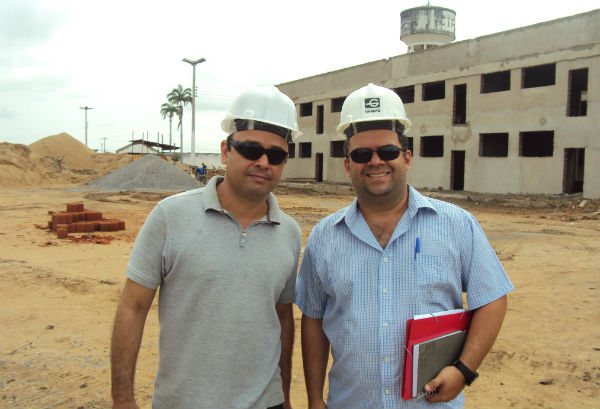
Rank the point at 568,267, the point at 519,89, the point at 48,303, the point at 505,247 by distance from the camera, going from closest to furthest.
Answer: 1. the point at 48,303
2. the point at 568,267
3. the point at 505,247
4. the point at 519,89

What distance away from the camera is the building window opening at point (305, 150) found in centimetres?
3682

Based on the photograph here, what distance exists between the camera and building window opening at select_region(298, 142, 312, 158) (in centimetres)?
3682

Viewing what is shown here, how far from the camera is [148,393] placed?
408cm

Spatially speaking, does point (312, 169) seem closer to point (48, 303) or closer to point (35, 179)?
point (35, 179)

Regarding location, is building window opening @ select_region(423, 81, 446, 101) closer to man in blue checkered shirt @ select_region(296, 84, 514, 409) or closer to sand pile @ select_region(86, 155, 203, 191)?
sand pile @ select_region(86, 155, 203, 191)

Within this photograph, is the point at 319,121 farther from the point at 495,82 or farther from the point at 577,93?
the point at 577,93

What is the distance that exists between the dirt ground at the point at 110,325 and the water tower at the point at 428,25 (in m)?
24.7

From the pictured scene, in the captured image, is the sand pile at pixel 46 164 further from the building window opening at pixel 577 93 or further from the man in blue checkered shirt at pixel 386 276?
the man in blue checkered shirt at pixel 386 276

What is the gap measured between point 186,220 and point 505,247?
33.4 feet

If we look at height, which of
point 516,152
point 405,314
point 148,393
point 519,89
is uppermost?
point 519,89

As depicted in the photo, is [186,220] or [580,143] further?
[580,143]

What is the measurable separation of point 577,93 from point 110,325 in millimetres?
24544

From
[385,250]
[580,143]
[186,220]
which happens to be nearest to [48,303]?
[186,220]

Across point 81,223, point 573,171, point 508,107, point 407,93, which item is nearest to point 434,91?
point 407,93
